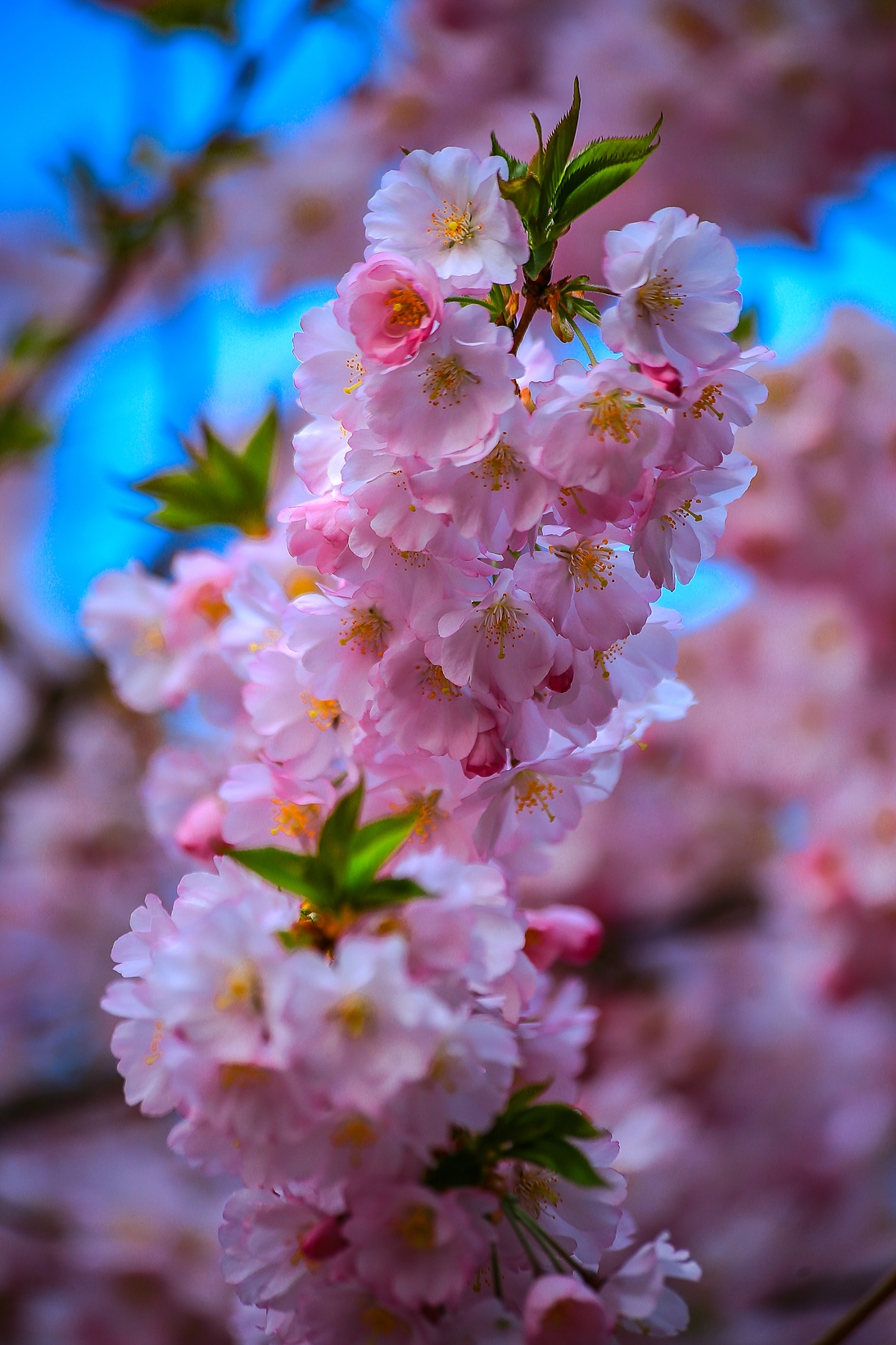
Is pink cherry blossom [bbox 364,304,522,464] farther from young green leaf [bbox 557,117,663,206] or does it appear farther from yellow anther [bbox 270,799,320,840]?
yellow anther [bbox 270,799,320,840]

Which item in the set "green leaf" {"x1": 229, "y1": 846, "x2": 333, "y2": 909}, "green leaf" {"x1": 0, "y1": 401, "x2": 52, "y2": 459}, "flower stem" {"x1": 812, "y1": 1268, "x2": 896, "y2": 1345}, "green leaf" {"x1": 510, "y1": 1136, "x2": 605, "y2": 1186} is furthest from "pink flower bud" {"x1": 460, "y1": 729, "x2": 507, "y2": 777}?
"green leaf" {"x1": 0, "y1": 401, "x2": 52, "y2": 459}

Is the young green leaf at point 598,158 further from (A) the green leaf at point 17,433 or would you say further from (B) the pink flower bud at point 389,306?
(A) the green leaf at point 17,433

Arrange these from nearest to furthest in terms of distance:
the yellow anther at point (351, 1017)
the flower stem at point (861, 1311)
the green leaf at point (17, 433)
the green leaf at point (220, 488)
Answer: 1. the yellow anther at point (351, 1017)
2. the flower stem at point (861, 1311)
3. the green leaf at point (220, 488)
4. the green leaf at point (17, 433)

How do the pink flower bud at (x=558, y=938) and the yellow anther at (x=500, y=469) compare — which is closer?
the yellow anther at (x=500, y=469)

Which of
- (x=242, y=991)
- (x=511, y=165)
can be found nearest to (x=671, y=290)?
(x=511, y=165)

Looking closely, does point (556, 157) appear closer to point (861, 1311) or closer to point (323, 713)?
point (323, 713)

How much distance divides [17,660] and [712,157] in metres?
1.60

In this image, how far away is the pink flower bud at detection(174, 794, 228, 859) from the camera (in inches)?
31.5

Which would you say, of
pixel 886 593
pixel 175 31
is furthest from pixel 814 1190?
pixel 175 31

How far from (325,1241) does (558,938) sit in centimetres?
27

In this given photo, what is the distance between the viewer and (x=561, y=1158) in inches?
23.9

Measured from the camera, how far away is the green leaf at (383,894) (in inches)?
22.2

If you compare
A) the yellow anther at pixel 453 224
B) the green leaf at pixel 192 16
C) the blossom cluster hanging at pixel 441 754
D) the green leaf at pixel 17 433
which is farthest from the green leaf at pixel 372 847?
the green leaf at pixel 192 16

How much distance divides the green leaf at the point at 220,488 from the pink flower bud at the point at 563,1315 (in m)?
0.59
